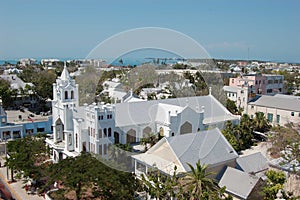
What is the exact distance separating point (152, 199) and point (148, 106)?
270 inches

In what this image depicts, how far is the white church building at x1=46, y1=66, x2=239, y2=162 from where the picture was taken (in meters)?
15.3

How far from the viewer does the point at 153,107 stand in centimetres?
1866

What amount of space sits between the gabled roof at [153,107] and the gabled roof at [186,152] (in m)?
1.95

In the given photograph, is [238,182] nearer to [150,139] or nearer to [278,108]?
[150,139]

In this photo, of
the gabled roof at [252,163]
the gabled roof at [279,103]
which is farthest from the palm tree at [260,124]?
the gabled roof at [252,163]

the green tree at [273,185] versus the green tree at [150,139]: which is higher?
the green tree at [150,139]

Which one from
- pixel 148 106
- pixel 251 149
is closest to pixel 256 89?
pixel 251 149

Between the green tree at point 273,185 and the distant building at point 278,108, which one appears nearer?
the green tree at point 273,185

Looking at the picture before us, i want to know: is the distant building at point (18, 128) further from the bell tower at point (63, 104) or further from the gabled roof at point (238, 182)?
the gabled roof at point (238, 182)

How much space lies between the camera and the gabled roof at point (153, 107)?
52.5 feet

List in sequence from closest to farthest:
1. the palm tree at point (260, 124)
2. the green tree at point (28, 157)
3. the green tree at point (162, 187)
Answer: the green tree at point (162, 187) → the green tree at point (28, 157) → the palm tree at point (260, 124)

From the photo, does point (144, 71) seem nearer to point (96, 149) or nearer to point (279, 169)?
point (96, 149)

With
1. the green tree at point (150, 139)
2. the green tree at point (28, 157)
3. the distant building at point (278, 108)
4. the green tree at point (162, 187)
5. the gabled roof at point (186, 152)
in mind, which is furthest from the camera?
the distant building at point (278, 108)

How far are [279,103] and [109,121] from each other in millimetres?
19603
